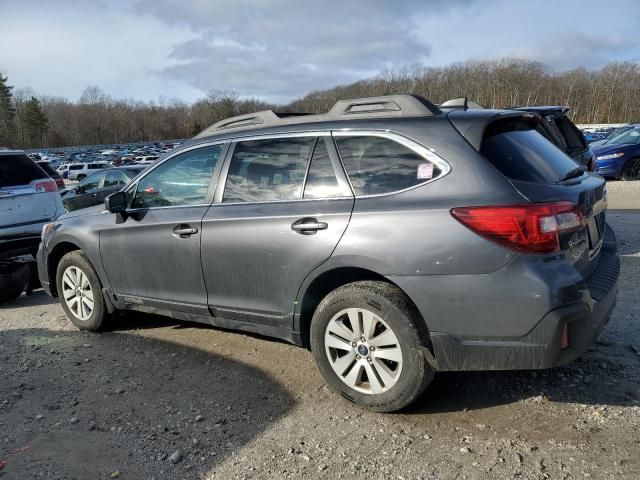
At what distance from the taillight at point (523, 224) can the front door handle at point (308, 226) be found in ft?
2.87

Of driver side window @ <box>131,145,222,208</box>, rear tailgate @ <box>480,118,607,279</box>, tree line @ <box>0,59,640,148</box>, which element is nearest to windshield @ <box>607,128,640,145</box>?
rear tailgate @ <box>480,118,607,279</box>

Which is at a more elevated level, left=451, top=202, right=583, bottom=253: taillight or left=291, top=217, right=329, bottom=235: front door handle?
left=451, top=202, right=583, bottom=253: taillight

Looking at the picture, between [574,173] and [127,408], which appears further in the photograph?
[127,408]

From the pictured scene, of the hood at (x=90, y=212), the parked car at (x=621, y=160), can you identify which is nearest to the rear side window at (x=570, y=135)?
the hood at (x=90, y=212)

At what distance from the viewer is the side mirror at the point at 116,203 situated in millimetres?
4473

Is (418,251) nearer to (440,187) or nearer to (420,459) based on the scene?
(440,187)

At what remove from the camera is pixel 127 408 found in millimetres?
3514

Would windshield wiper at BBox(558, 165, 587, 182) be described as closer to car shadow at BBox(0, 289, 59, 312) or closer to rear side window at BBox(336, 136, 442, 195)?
rear side window at BBox(336, 136, 442, 195)

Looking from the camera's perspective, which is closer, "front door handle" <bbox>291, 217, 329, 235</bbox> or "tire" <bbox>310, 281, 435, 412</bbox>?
"tire" <bbox>310, 281, 435, 412</bbox>

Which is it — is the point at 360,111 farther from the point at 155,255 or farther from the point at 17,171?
the point at 17,171

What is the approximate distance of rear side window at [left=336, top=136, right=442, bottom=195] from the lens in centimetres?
309

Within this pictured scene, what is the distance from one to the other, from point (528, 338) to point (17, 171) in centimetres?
667

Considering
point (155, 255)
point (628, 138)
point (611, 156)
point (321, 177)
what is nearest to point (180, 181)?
point (155, 255)

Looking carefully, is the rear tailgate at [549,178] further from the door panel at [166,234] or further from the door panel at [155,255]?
the door panel at [155,255]
